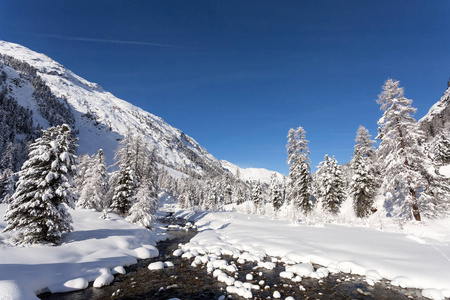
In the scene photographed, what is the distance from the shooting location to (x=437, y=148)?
3975cm

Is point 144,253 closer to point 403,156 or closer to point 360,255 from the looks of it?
point 360,255

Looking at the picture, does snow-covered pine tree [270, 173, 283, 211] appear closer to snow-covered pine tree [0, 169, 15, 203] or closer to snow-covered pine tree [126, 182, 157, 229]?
snow-covered pine tree [126, 182, 157, 229]

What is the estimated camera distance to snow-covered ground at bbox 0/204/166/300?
798cm

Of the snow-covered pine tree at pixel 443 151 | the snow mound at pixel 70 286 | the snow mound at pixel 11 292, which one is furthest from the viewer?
the snow-covered pine tree at pixel 443 151

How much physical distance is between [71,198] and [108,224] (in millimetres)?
7816

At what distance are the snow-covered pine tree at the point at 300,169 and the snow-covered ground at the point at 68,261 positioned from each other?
74.9ft

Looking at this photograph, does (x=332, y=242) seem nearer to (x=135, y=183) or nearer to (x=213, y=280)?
(x=213, y=280)

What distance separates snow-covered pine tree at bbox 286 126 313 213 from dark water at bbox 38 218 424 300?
20853mm

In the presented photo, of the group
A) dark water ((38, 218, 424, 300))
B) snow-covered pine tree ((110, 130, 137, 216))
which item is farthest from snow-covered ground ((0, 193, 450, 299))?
snow-covered pine tree ((110, 130, 137, 216))

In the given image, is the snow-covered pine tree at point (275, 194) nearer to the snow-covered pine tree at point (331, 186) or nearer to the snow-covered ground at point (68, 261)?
the snow-covered pine tree at point (331, 186)

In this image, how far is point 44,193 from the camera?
39.0 ft

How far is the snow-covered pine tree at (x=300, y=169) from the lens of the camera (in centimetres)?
3048

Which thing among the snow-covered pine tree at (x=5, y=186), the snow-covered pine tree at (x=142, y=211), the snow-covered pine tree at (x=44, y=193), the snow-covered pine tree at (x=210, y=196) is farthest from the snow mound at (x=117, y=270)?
the snow-covered pine tree at (x=210, y=196)

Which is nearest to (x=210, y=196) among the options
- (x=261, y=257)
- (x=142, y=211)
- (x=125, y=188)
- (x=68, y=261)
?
(x=125, y=188)
